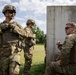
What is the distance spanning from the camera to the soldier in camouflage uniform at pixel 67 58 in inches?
243

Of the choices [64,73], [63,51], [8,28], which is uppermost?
[8,28]

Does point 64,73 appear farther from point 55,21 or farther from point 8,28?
point 55,21

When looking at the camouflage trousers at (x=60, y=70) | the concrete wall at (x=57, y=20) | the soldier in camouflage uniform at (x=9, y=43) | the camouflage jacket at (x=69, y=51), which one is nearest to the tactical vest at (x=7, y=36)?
the soldier in camouflage uniform at (x=9, y=43)

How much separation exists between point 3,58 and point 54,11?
122 inches

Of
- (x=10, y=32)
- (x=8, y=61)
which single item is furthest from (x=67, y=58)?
(x=10, y=32)

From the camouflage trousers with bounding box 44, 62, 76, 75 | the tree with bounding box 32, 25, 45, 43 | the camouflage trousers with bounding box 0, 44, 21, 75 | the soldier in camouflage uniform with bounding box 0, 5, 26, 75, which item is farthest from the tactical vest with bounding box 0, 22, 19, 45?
the tree with bounding box 32, 25, 45, 43

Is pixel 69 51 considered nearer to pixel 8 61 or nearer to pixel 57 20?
pixel 8 61

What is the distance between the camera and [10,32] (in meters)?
6.70

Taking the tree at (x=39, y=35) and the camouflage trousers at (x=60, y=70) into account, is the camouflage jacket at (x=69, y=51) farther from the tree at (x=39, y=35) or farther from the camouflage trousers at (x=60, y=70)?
the tree at (x=39, y=35)

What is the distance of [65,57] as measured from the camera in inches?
243

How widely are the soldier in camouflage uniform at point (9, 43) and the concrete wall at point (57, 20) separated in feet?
8.29

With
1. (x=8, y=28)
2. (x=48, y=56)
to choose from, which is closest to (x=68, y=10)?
(x=48, y=56)

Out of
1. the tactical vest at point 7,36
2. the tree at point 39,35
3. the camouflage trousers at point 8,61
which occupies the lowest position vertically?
the tree at point 39,35

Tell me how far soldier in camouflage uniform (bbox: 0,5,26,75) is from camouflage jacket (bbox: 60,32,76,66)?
1.07m
